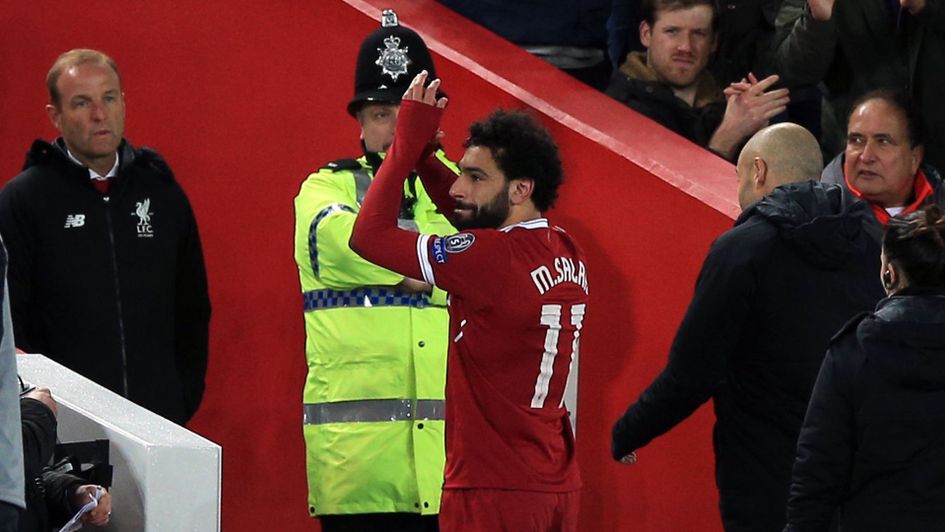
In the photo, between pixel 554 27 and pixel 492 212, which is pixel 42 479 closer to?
pixel 492 212

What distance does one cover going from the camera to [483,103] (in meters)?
6.72

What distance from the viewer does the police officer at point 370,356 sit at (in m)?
5.75

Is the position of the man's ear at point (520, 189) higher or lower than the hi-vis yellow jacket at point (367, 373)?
higher

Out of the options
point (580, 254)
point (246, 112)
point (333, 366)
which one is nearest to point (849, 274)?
point (580, 254)

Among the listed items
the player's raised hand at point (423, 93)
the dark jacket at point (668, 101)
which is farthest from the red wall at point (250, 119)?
the player's raised hand at point (423, 93)

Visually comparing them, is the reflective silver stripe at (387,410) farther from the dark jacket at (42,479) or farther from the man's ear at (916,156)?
the man's ear at (916,156)

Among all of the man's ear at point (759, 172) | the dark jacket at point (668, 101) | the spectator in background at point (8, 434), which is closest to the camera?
the spectator in background at point (8, 434)

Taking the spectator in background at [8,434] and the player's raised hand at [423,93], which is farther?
the player's raised hand at [423,93]

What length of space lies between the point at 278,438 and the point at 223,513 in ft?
1.23

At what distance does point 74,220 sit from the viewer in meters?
5.79

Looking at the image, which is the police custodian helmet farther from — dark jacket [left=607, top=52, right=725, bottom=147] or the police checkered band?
dark jacket [left=607, top=52, right=725, bottom=147]

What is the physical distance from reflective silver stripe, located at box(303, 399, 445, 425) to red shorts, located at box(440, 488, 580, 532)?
0.96 m

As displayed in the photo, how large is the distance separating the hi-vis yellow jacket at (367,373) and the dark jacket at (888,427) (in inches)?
69.9

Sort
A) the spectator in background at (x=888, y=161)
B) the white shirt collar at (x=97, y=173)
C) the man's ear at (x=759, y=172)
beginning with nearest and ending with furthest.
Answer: the man's ear at (x=759, y=172), the white shirt collar at (x=97, y=173), the spectator in background at (x=888, y=161)
